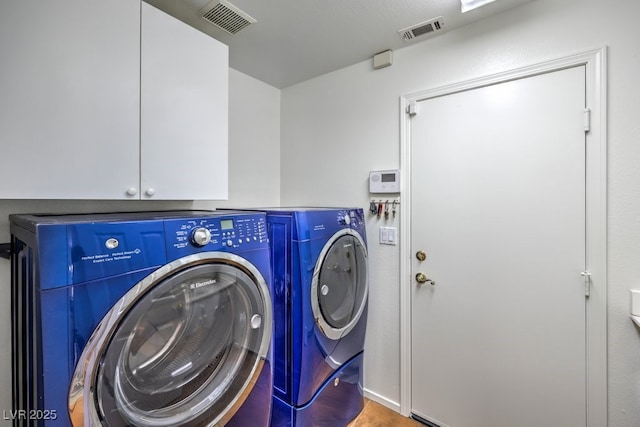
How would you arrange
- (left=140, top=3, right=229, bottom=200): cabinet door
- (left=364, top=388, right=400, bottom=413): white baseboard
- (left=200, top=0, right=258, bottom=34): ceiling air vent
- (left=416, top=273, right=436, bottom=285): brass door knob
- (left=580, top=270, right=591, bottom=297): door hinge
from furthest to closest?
(left=364, top=388, right=400, bottom=413): white baseboard < (left=416, top=273, right=436, bottom=285): brass door knob < (left=200, top=0, right=258, bottom=34): ceiling air vent < (left=580, top=270, right=591, bottom=297): door hinge < (left=140, top=3, right=229, bottom=200): cabinet door

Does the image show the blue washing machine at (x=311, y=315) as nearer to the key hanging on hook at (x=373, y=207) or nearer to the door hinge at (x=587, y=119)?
the key hanging on hook at (x=373, y=207)

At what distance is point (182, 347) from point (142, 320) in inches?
9.3

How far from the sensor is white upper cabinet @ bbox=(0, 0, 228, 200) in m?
1.00

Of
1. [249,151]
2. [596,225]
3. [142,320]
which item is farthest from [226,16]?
[596,225]

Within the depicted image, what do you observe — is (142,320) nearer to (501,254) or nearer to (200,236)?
(200,236)

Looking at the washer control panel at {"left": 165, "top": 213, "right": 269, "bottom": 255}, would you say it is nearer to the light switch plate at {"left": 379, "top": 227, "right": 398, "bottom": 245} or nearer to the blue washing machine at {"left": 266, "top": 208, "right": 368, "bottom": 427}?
the blue washing machine at {"left": 266, "top": 208, "right": 368, "bottom": 427}

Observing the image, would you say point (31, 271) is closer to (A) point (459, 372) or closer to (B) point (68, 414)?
(B) point (68, 414)

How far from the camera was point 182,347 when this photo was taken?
3.66 feet

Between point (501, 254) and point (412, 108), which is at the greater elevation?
point (412, 108)

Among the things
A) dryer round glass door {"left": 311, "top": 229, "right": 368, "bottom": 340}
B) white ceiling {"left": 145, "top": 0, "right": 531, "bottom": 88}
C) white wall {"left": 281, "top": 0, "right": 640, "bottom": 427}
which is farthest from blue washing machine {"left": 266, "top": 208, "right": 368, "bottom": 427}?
white ceiling {"left": 145, "top": 0, "right": 531, "bottom": 88}

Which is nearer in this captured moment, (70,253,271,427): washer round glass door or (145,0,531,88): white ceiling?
(70,253,271,427): washer round glass door

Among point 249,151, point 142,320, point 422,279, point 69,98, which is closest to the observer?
point 142,320

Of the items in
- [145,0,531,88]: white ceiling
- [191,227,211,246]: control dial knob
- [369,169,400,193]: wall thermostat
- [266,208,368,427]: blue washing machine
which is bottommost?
[266,208,368,427]: blue washing machine

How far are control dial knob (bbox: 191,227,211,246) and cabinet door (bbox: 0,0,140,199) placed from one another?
1.55 ft
